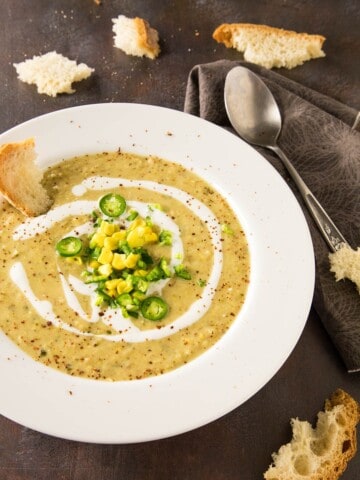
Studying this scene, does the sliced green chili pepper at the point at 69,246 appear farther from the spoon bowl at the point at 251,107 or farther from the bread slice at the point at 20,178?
the spoon bowl at the point at 251,107

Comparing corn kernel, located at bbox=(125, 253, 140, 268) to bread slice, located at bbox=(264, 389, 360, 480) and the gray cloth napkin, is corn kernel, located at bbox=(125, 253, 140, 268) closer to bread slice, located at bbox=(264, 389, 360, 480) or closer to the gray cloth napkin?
the gray cloth napkin

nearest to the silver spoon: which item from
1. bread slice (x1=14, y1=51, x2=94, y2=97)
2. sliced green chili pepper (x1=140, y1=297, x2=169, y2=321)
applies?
bread slice (x1=14, y1=51, x2=94, y2=97)

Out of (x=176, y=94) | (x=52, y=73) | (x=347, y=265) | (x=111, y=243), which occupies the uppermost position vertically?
(x=52, y=73)

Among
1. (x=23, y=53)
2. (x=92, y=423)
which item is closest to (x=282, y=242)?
(x=92, y=423)

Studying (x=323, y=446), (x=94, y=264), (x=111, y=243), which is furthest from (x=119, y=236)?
(x=323, y=446)

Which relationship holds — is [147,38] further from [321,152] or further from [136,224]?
[136,224]

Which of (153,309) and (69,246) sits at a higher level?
(69,246)

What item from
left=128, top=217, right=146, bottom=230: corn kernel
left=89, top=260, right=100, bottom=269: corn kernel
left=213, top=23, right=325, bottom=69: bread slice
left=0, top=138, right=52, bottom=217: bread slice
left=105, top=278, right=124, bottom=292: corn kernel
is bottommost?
left=105, top=278, right=124, bottom=292: corn kernel
